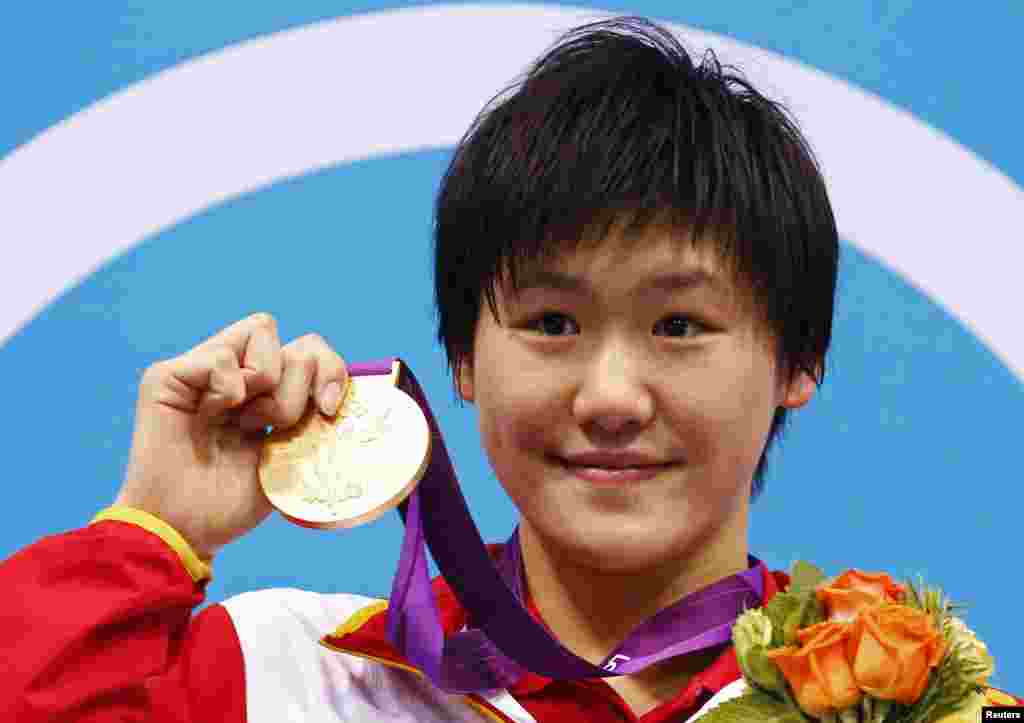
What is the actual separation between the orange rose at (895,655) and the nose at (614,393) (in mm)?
239

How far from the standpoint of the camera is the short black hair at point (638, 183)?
1221 millimetres

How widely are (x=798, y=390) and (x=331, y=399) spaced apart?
408 millimetres

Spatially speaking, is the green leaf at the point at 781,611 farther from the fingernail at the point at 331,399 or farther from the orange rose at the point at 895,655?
the fingernail at the point at 331,399

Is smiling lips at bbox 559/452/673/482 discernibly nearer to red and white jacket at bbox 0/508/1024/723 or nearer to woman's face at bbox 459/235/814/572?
woman's face at bbox 459/235/814/572

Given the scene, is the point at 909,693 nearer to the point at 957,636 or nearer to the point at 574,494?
the point at 957,636

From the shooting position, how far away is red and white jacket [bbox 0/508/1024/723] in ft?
3.77

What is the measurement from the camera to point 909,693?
101cm

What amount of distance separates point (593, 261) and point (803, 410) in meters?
0.79

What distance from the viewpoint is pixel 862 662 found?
3.33 ft

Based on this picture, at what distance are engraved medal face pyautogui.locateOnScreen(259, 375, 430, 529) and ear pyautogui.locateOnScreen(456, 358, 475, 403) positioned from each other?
14 centimetres

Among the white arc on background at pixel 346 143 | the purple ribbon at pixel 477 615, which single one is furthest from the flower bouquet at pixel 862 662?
the white arc on background at pixel 346 143

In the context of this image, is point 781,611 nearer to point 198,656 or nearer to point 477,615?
point 477,615

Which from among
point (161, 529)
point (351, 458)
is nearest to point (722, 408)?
point (351, 458)

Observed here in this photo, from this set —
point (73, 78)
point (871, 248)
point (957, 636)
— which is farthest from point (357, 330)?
point (957, 636)
